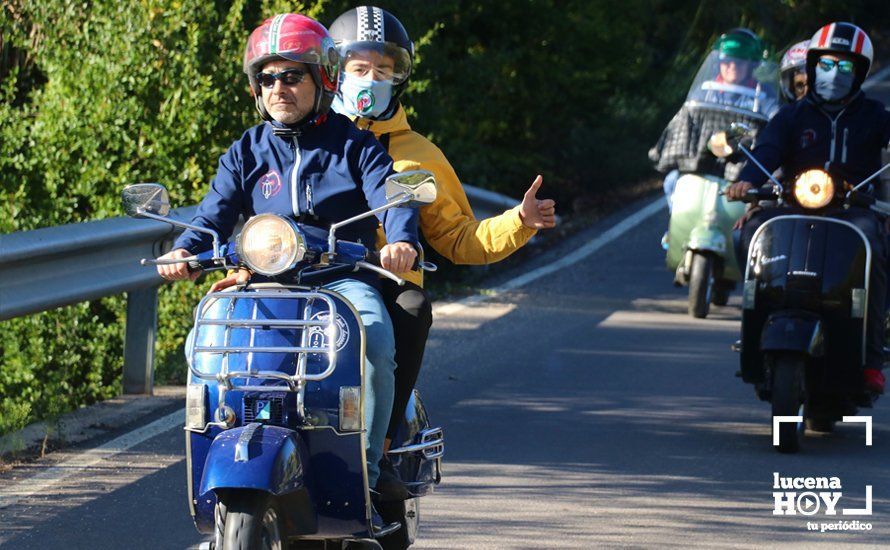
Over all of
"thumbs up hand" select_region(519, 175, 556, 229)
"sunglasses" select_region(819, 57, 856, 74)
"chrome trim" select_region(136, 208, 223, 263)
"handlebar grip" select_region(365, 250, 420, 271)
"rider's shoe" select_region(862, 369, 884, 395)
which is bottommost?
"rider's shoe" select_region(862, 369, 884, 395)

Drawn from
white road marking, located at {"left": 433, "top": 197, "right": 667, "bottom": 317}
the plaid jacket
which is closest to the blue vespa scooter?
white road marking, located at {"left": 433, "top": 197, "right": 667, "bottom": 317}

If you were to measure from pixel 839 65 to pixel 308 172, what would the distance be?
13.8 feet

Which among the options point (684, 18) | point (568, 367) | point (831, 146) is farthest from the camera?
point (684, 18)

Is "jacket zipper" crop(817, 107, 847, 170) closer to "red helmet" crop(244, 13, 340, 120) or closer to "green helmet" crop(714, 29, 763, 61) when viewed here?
"red helmet" crop(244, 13, 340, 120)

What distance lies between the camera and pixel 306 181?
5461 millimetres

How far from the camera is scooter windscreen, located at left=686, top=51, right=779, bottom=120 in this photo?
13.1 metres

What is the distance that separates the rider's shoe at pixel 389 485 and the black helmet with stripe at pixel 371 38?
1.35 meters

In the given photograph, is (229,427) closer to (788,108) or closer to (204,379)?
(204,379)

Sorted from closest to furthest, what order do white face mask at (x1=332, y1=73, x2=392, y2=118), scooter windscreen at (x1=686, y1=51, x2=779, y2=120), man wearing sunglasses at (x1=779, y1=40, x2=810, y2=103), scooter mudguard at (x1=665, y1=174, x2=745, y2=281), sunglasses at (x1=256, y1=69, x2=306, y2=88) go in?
A: sunglasses at (x1=256, y1=69, x2=306, y2=88) < white face mask at (x1=332, y1=73, x2=392, y2=118) < man wearing sunglasses at (x1=779, y1=40, x2=810, y2=103) < scooter mudguard at (x1=665, y1=174, x2=745, y2=281) < scooter windscreen at (x1=686, y1=51, x2=779, y2=120)

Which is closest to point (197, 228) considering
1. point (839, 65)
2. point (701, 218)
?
point (839, 65)

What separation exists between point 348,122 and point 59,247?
265 centimetres

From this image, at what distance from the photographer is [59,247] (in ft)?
25.7

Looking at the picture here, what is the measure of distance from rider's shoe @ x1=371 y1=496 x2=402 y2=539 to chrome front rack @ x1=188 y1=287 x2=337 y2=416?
52 centimetres

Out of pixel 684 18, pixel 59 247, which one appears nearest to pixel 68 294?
pixel 59 247
